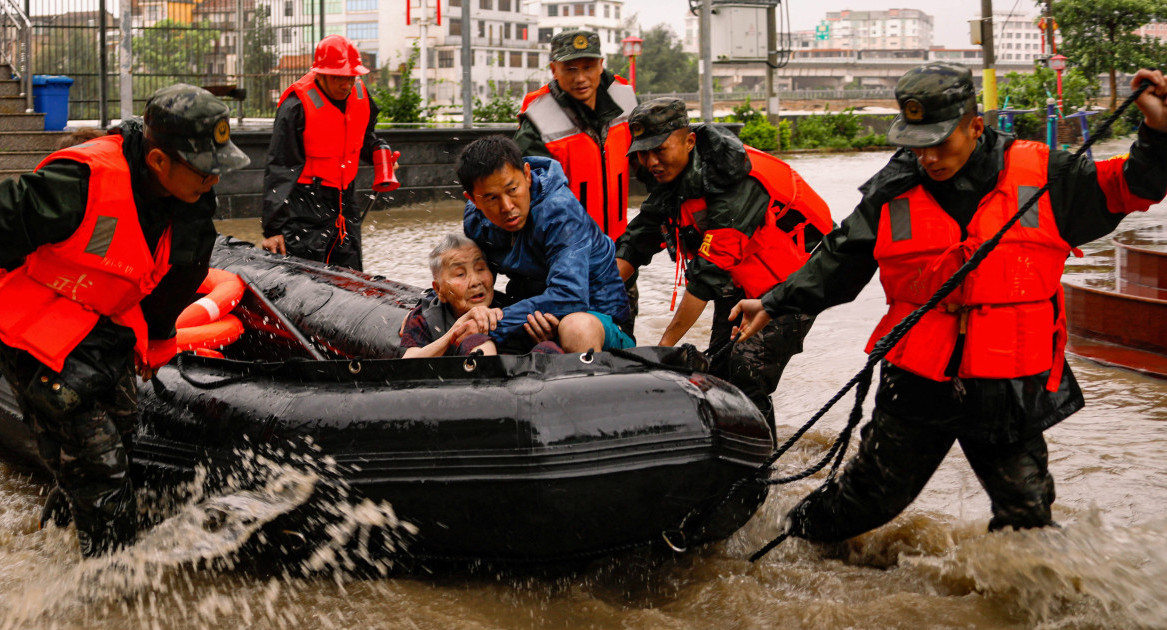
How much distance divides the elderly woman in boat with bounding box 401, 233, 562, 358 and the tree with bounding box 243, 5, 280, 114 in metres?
10.3

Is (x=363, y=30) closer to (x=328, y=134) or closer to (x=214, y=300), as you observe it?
(x=328, y=134)

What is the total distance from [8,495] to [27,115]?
27.0 ft

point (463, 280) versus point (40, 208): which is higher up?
point (40, 208)

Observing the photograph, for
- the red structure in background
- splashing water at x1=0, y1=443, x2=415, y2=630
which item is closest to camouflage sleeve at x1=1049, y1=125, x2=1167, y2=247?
splashing water at x1=0, y1=443, x2=415, y2=630

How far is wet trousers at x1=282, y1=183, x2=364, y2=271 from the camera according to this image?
626 cm

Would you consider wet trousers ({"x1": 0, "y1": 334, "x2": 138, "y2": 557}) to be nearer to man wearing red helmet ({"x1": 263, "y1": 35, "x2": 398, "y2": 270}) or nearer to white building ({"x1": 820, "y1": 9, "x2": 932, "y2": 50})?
man wearing red helmet ({"x1": 263, "y1": 35, "x2": 398, "y2": 270})

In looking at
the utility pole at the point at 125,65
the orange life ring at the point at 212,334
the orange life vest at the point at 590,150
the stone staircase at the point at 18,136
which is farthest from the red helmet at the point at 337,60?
the stone staircase at the point at 18,136

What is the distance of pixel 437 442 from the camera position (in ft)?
11.2

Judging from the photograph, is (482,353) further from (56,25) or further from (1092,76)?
(1092,76)

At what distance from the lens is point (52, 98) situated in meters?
11.8

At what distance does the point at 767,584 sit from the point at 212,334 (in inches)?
104

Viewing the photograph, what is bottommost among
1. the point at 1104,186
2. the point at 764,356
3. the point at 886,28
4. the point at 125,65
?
the point at 764,356

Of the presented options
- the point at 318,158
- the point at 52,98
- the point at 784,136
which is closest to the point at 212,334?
the point at 318,158

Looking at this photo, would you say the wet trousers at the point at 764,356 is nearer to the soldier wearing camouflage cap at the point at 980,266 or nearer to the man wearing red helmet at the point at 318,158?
the soldier wearing camouflage cap at the point at 980,266
